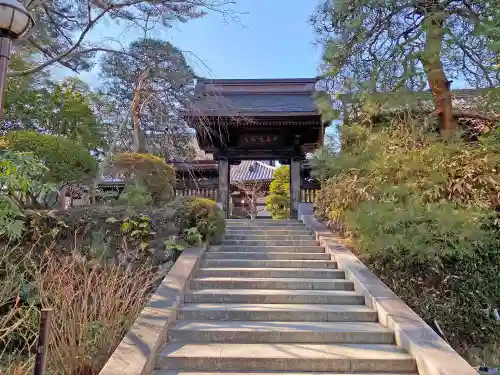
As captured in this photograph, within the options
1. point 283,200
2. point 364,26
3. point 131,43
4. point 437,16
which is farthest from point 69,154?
point 283,200

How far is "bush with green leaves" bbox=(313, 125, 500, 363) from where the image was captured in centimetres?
465

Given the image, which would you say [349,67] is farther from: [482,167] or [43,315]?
[43,315]

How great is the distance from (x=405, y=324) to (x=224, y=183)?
7.16 m

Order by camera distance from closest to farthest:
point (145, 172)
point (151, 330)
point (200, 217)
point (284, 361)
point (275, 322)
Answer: point (284, 361), point (151, 330), point (275, 322), point (200, 217), point (145, 172)

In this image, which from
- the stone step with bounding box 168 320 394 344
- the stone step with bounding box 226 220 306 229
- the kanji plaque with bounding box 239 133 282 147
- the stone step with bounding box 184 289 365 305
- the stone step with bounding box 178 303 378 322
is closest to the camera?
the stone step with bounding box 168 320 394 344

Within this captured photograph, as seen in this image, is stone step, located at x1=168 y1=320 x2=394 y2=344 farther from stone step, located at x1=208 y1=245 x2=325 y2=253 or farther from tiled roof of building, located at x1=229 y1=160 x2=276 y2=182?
tiled roof of building, located at x1=229 y1=160 x2=276 y2=182

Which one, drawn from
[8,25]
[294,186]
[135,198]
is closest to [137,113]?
[135,198]

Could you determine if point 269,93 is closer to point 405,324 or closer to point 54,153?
point 54,153

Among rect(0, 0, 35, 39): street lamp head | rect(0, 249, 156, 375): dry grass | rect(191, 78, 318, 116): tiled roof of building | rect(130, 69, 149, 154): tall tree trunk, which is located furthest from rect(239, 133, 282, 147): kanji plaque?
rect(0, 0, 35, 39): street lamp head

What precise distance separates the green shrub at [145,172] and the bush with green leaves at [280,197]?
7199mm

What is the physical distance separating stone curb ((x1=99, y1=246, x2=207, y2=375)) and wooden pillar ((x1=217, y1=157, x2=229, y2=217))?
5.12m

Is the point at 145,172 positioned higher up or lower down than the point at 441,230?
higher up

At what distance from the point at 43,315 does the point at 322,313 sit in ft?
9.87

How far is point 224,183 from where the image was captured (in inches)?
400
